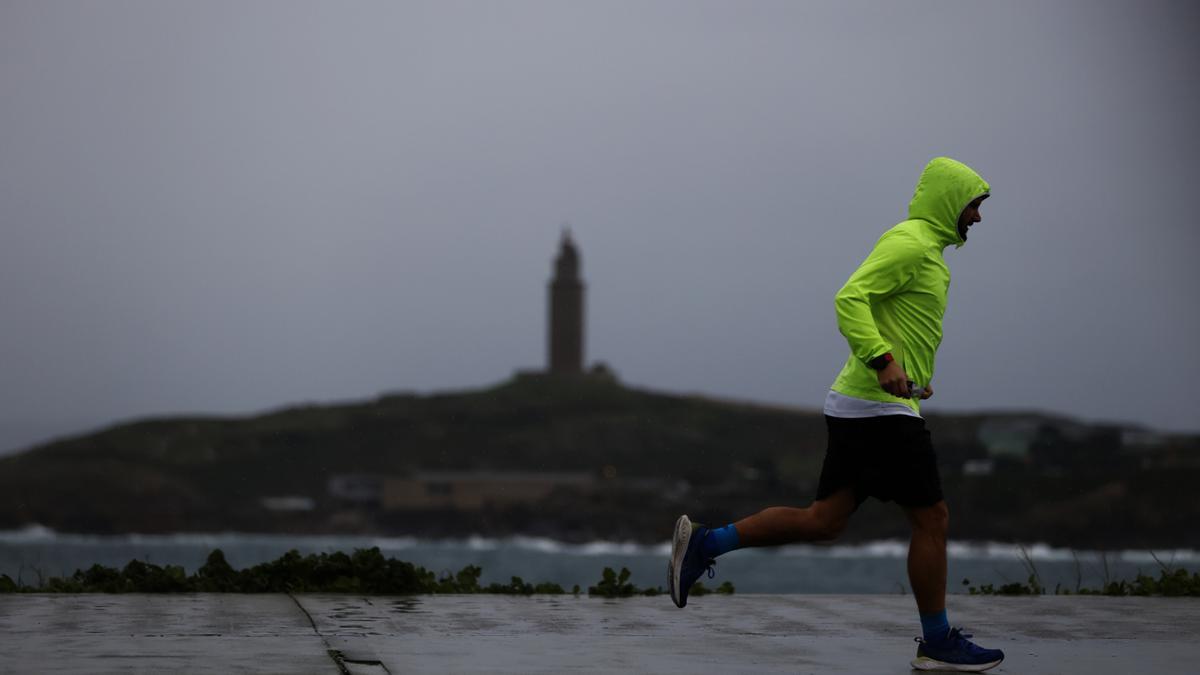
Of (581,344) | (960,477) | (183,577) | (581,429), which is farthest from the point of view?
(581,344)

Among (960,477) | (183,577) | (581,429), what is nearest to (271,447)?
(581,429)

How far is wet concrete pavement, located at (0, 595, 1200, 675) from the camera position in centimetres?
496

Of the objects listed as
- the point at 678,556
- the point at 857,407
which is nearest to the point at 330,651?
the point at 678,556

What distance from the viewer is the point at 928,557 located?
17.7 feet

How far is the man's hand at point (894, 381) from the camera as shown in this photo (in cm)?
521

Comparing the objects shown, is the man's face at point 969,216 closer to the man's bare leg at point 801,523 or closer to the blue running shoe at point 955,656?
the man's bare leg at point 801,523

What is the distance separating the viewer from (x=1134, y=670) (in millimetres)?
5098

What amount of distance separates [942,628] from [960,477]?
481 ft

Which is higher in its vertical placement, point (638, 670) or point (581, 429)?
point (581, 429)

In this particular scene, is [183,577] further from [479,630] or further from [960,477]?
[960,477]

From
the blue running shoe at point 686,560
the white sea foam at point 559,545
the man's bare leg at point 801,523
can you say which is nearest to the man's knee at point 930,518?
the man's bare leg at point 801,523

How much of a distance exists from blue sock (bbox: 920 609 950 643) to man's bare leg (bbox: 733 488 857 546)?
0.37 m

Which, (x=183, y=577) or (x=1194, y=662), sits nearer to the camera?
(x=1194, y=662)

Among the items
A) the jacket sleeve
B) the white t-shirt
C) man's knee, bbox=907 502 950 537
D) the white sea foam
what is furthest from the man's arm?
the white sea foam
